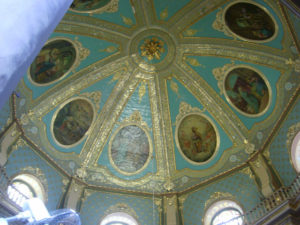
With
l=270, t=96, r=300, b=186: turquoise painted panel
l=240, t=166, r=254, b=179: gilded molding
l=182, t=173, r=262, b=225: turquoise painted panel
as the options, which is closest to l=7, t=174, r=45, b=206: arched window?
l=182, t=173, r=262, b=225: turquoise painted panel

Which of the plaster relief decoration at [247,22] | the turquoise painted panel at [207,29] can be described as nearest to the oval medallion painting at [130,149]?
the turquoise painted panel at [207,29]

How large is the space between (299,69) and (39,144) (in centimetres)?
1209

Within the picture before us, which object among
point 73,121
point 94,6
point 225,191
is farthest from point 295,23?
point 73,121

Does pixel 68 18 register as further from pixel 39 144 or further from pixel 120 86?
pixel 39 144

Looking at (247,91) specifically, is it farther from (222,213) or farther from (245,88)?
(222,213)

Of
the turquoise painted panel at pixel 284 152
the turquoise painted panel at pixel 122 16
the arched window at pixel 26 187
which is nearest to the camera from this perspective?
the arched window at pixel 26 187

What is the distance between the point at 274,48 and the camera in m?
14.0

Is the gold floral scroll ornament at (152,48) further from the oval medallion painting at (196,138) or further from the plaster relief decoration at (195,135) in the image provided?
the oval medallion painting at (196,138)

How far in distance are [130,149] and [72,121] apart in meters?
3.55

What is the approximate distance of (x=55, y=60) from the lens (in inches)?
587

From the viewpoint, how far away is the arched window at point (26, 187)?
12.0 meters

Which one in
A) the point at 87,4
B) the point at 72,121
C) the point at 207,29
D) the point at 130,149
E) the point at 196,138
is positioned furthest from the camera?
the point at 130,149

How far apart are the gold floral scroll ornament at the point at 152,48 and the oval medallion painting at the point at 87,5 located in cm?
334

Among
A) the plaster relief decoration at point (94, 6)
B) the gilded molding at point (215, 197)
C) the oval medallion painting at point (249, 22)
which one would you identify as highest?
the plaster relief decoration at point (94, 6)
